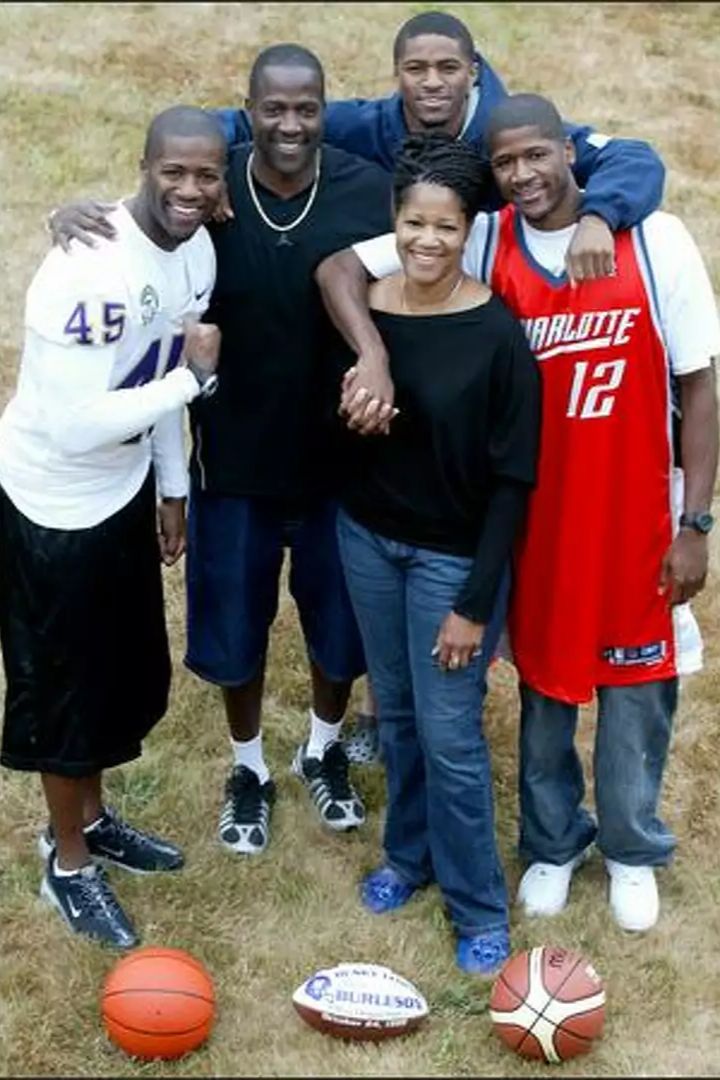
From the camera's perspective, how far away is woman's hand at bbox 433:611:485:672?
415cm

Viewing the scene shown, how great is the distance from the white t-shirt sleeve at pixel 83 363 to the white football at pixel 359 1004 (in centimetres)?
152

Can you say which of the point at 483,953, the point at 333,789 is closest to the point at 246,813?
the point at 333,789

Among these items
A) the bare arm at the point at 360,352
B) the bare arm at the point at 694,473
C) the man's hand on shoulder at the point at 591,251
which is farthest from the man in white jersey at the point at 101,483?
the bare arm at the point at 694,473

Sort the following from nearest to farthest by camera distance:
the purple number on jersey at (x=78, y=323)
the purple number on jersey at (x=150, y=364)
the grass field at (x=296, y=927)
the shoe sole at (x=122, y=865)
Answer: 1. the purple number on jersey at (x=78, y=323)
2. the purple number on jersey at (x=150, y=364)
3. the grass field at (x=296, y=927)
4. the shoe sole at (x=122, y=865)

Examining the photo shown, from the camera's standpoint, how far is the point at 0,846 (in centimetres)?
516

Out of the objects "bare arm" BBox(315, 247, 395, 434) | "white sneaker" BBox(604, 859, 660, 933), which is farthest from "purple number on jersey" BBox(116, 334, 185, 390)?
"white sneaker" BBox(604, 859, 660, 933)

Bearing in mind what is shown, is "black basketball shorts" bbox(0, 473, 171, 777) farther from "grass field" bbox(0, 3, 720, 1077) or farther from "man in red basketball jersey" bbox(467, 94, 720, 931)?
"man in red basketball jersey" bbox(467, 94, 720, 931)

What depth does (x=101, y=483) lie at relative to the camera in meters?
4.25

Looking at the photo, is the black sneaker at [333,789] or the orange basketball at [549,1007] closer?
the orange basketball at [549,1007]

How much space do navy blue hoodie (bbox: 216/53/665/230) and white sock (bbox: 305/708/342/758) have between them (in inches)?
70.9

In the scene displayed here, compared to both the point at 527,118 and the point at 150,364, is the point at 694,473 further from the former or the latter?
the point at 150,364

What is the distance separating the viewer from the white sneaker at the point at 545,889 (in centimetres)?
490

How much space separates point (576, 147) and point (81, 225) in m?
1.32

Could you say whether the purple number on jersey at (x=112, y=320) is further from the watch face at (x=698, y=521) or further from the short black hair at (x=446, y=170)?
the watch face at (x=698, y=521)
